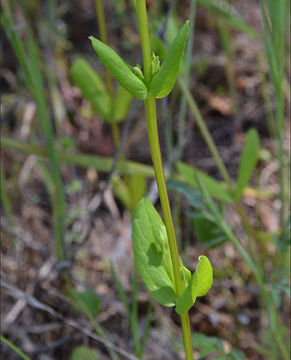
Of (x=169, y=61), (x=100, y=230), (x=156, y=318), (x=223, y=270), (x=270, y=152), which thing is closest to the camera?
(x=169, y=61)

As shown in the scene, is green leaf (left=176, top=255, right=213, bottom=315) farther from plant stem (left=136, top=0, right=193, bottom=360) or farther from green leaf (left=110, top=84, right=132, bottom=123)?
green leaf (left=110, top=84, right=132, bottom=123)

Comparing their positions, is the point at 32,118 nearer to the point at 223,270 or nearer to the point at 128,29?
the point at 128,29

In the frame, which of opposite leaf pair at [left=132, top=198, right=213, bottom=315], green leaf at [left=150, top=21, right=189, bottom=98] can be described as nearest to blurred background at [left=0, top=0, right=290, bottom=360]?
opposite leaf pair at [left=132, top=198, right=213, bottom=315]

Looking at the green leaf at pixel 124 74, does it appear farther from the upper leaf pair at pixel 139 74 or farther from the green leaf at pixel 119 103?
the green leaf at pixel 119 103

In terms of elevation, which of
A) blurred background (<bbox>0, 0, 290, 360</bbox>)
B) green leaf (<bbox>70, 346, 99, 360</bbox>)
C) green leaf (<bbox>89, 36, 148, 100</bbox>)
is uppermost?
green leaf (<bbox>89, 36, 148, 100</bbox>)

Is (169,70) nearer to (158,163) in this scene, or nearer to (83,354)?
(158,163)

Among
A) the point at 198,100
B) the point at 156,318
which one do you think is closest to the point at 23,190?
the point at 156,318

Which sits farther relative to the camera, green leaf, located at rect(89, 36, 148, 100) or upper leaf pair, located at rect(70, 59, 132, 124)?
upper leaf pair, located at rect(70, 59, 132, 124)
